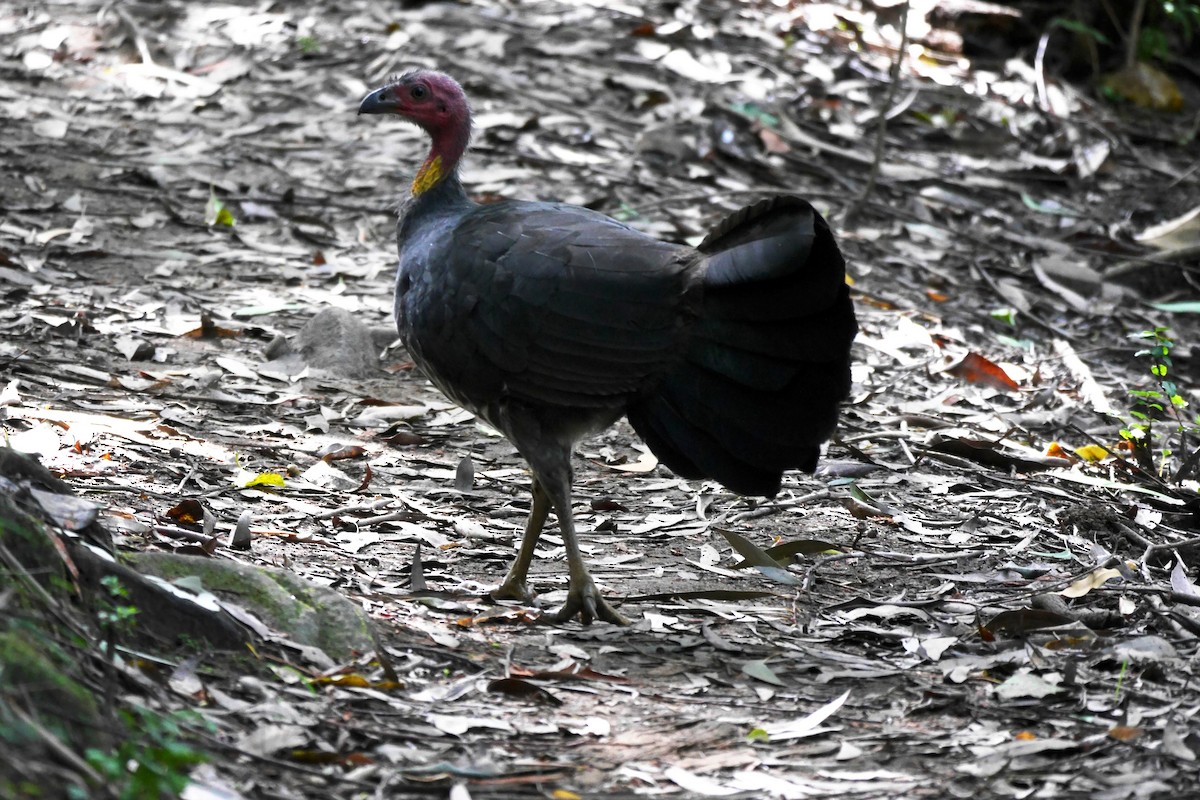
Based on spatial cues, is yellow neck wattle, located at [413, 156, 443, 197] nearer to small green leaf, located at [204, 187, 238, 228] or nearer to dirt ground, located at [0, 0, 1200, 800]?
dirt ground, located at [0, 0, 1200, 800]

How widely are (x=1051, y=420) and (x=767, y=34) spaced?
4.63m

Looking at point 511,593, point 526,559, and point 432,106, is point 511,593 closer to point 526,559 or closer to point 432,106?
point 526,559

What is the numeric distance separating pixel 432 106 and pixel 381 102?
197mm

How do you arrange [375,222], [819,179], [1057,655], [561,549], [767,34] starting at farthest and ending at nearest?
[767,34] < [819,179] < [375,222] < [561,549] < [1057,655]

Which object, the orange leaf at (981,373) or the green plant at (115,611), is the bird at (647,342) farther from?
the orange leaf at (981,373)

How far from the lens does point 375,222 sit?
760 centimetres

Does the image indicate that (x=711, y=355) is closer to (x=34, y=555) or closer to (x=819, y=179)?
(x=34, y=555)

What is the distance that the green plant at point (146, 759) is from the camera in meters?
2.39

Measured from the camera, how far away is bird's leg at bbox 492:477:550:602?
14.3 ft

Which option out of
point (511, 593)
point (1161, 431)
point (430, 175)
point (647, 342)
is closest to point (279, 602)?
point (511, 593)

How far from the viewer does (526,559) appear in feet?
14.6

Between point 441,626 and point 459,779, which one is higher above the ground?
point 459,779

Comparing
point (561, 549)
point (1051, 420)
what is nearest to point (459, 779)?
point (561, 549)

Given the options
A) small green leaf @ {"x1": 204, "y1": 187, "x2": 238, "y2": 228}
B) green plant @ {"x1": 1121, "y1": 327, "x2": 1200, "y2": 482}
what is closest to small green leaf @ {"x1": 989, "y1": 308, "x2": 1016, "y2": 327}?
green plant @ {"x1": 1121, "y1": 327, "x2": 1200, "y2": 482}
